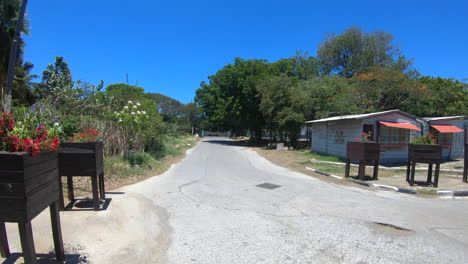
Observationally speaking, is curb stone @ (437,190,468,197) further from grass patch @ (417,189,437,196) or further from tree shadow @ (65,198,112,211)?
tree shadow @ (65,198,112,211)

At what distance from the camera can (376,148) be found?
967cm

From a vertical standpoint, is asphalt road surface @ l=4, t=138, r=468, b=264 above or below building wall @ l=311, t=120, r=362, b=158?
below

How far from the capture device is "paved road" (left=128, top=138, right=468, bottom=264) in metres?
3.88

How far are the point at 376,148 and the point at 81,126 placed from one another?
35.6 ft

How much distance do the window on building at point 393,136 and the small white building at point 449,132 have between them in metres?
1.71

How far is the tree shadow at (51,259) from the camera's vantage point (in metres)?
3.46

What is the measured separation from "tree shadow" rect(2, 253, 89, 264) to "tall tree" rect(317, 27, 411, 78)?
114 feet

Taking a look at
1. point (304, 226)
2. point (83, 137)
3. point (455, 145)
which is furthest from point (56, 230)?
point (455, 145)

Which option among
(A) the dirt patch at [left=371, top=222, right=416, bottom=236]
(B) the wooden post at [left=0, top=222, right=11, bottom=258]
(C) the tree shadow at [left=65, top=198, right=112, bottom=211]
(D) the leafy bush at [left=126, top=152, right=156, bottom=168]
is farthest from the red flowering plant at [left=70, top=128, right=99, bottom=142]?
(A) the dirt patch at [left=371, top=222, right=416, bottom=236]

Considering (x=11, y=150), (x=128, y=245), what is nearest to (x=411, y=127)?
(x=128, y=245)

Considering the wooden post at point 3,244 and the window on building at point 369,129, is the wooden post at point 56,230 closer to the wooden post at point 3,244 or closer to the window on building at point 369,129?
the wooden post at point 3,244

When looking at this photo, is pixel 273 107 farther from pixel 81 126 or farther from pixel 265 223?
pixel 265 223

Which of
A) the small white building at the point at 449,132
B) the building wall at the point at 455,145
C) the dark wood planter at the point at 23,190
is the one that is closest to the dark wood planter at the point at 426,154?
the small white building at the point at 449,132

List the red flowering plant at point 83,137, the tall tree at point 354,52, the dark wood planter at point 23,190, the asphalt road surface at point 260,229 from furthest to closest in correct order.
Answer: the tall tree at point 354,52
the red flowering plant at point 83,137
the asphalt road surface at point 260,229
the dark wood planter at point 23,190
